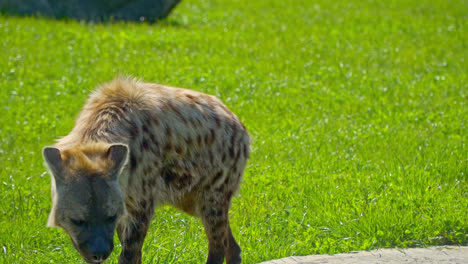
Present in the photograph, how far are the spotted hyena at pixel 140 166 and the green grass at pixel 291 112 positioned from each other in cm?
55

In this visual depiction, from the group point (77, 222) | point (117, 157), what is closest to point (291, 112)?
point (117, 157)

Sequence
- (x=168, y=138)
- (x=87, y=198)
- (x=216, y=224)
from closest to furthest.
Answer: (x=87, y=198), (x=168, y=138), (x=216, y=224)

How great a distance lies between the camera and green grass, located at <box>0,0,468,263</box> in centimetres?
580

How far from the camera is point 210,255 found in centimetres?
508

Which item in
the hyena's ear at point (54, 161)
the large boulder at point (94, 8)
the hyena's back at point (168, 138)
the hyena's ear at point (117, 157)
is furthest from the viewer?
the large boulder at point (94, 8)

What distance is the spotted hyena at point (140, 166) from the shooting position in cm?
394

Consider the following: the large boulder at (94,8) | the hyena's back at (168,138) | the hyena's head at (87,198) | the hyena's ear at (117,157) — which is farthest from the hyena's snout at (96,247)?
the large boulder at (94,8)

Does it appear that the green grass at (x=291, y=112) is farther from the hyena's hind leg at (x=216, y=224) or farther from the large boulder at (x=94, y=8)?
the large boulder at (x=94, y=8)

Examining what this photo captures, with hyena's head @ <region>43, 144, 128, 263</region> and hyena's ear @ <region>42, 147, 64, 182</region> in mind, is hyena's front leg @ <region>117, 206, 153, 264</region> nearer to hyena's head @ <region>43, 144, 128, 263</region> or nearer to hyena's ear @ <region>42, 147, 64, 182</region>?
hyena's head @ <region>43, 144, 128, 263</region>

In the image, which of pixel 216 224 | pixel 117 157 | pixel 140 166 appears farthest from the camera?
pixel 216 224

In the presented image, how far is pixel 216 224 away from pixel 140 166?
735 millimetres

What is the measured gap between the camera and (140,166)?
4551mm

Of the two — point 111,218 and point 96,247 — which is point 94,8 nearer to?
point 111,218

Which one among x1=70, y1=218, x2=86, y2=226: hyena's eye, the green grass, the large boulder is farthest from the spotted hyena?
the large boulder
